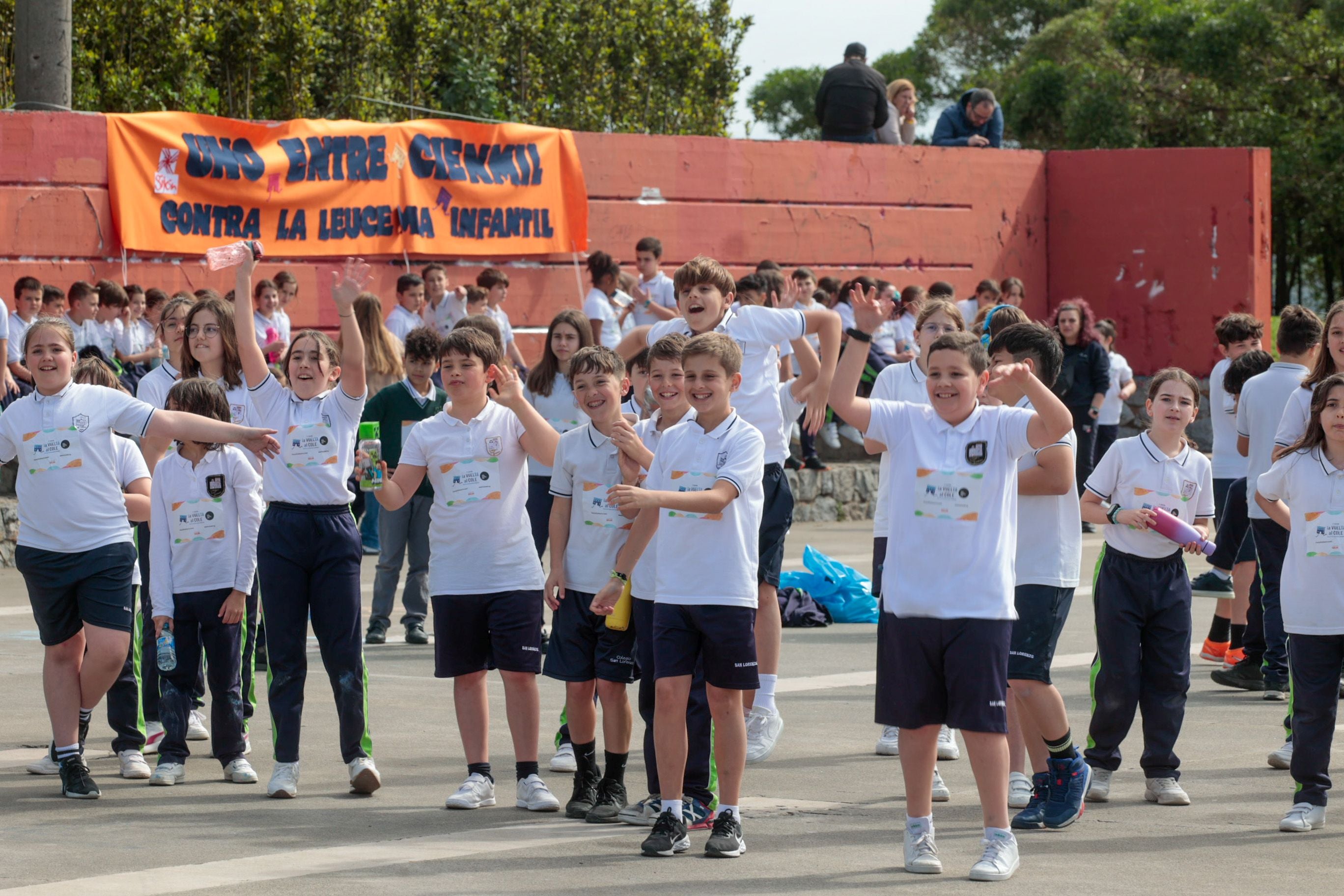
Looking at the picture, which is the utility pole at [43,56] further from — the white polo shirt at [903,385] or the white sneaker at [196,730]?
the white polo shirt at [903,385]

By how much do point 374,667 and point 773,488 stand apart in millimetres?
2986

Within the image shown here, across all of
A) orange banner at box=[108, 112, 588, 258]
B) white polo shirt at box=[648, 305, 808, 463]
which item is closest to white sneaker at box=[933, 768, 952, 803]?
white polo shirt at box=[648, 305, 808, 463]

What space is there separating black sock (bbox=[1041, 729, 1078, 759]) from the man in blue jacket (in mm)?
14713

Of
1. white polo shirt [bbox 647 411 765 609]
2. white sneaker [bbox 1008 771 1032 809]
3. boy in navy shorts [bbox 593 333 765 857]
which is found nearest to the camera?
boy in navy shorts [bbox 593 333 765 857]

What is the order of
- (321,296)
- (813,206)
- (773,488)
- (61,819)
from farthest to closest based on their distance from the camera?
(813,206)
(321,296)
(773,488)
(61,819)

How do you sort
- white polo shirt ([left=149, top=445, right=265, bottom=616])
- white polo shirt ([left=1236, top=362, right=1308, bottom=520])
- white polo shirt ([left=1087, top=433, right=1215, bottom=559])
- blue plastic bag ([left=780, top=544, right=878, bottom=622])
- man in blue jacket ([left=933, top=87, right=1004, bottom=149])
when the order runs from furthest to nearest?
man in blue jacket ([left=933, top=87, right=1004, bottom=149]), blue plastic bag ([left=780, top=544, right=878, bottom=622]), white polo shirt ([left=1236, top=362, right=1308, bottom=520]), white polo shirt ([left=149, top=445, right=265, bottom=616]), white polo shirt ([left=1087, top=433, right=1215, bottom=559])

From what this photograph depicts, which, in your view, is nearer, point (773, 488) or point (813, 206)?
point (773, 488)

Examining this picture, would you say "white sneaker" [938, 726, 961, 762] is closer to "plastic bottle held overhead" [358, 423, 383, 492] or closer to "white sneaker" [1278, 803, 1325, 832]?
"white sneaker" [1278, 803, 1325, 832]

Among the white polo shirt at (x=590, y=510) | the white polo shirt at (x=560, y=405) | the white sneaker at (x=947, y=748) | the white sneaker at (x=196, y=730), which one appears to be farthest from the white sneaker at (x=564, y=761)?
the white polo shirt at (x=560, y=405)

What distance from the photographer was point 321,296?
1600 centimetres

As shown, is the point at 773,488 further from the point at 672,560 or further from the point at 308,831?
the point at 308,831

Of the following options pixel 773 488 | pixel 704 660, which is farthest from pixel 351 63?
pixel 704 660

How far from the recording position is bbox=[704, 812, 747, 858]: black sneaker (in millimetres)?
5965

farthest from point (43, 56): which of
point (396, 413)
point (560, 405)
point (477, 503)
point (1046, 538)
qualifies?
point (1046, 538)
